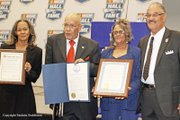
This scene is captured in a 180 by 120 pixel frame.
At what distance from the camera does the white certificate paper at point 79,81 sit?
3.26 metres

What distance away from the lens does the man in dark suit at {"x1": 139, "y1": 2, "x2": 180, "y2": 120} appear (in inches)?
124

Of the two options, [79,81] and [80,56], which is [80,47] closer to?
[80,56]

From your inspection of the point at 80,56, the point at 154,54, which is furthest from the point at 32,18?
the point at 154,54

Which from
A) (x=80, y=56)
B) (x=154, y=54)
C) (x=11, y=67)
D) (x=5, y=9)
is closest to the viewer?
(x=154, y=54)

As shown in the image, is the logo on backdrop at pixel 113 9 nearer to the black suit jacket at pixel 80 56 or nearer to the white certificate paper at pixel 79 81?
the black suit jacket at pixel 80 56

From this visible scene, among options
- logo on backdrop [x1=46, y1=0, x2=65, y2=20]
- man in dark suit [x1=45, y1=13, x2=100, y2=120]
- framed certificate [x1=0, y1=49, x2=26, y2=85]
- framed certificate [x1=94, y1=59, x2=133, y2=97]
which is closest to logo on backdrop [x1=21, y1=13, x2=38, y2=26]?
logo on backdrop [x1=46, y1=0, x2=65, y2=20]

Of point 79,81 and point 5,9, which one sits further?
point 5,9

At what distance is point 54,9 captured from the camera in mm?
6469

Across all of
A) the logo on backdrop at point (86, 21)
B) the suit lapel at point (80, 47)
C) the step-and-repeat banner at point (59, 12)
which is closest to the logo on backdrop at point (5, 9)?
the step-and-repeat banner at point (59, 12)

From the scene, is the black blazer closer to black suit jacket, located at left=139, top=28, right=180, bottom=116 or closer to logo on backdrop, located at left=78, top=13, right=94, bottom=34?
black suit jacket, located at left=139, top=28, right=180, bottom=116

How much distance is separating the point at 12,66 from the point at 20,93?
307 millimetres

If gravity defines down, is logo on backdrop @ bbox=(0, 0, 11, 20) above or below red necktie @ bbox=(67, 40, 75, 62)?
above

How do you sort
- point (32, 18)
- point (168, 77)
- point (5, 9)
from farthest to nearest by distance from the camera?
1. point (5, 9)
2. point (32, 18)
3. point (168, 77)

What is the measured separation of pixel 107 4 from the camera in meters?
6.13
